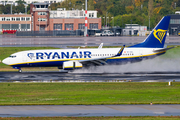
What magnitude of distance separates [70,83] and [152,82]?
402 inches

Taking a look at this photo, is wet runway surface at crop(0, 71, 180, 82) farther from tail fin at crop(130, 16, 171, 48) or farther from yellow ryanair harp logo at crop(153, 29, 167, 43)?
yellow ryanair harp logo at crop(153, 29, 167, 43)

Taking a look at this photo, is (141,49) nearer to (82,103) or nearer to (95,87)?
(95,87)

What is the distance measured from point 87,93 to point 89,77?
39.9 feet

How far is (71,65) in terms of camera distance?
4919 centimetres

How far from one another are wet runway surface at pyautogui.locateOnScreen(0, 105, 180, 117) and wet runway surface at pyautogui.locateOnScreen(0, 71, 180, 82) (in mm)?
15614

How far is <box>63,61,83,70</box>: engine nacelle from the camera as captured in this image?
49.2m

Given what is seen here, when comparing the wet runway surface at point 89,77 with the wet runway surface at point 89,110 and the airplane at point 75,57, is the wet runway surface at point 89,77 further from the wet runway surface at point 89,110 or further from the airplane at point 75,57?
the wet runway surface at point 89,110

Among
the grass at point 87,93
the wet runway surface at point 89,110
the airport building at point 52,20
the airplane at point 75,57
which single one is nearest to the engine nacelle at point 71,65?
the airplane at point 75,57

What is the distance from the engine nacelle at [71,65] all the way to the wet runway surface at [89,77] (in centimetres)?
116

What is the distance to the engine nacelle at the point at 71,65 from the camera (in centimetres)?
4916

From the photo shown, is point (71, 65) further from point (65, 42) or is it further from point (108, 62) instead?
point (65, 42)

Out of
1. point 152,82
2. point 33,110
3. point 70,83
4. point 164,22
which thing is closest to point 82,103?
point 33,110

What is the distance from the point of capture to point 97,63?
50906 mm

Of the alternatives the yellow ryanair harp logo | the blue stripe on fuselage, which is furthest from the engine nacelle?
the yellow ryanair harp logo
